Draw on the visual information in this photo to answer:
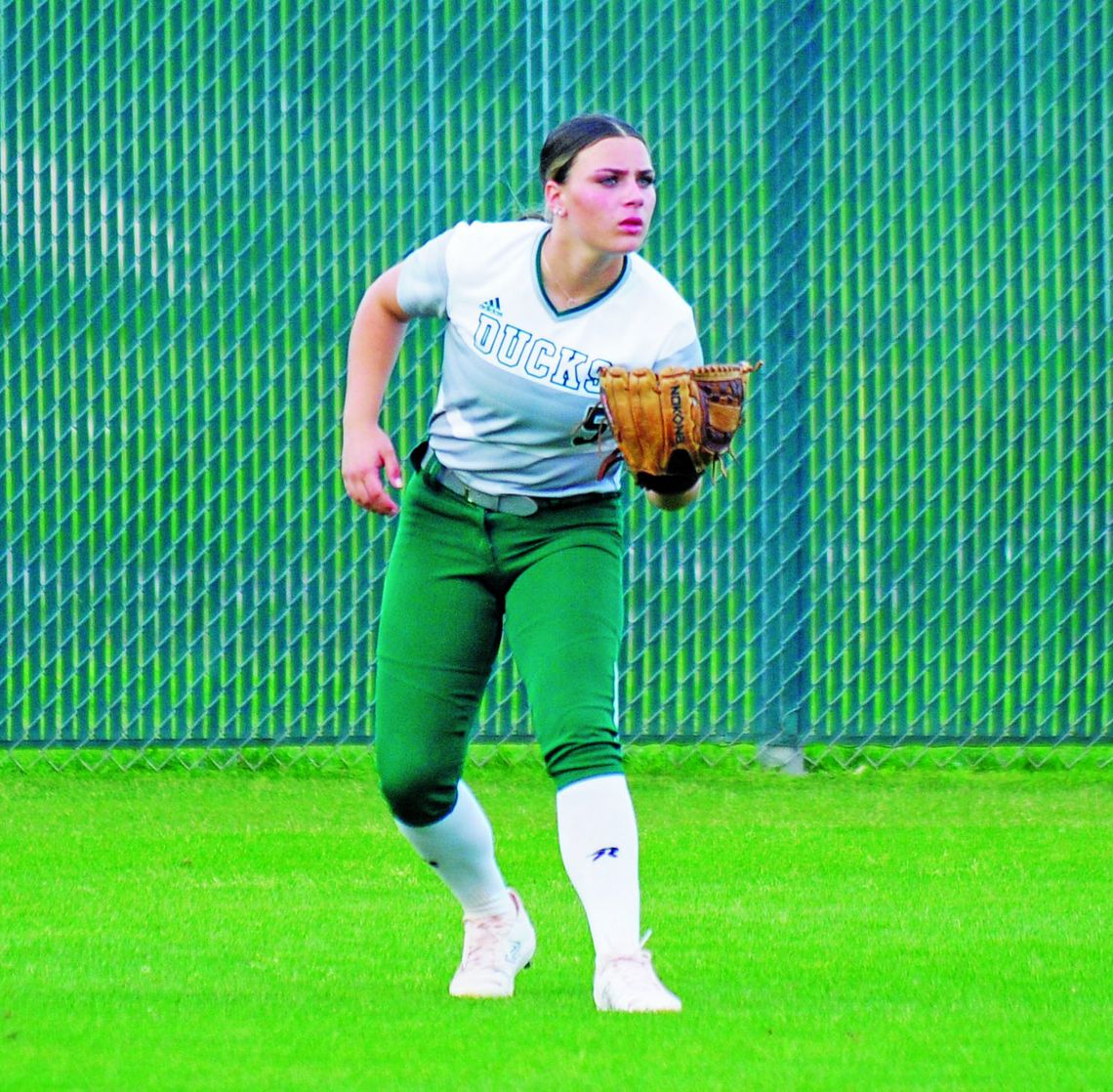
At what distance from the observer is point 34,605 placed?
7676 mm

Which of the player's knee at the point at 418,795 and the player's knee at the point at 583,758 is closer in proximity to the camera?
the player's knee at the point at 583,758

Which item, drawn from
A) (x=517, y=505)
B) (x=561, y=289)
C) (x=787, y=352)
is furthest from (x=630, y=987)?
(x=787, y=352)

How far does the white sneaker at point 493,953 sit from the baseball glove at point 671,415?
0.94 meters

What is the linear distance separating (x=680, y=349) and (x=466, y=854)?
111 cm

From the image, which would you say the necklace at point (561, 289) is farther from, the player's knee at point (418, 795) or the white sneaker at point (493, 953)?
the white sneaker at point (493, 953)

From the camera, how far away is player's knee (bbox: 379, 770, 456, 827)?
4.26 meters

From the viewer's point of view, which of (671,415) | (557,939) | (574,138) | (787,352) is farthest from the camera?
(787,352)

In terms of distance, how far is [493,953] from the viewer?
4.33m

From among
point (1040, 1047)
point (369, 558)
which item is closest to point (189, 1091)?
point (1040, 1047)

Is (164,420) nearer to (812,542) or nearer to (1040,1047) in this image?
(812,542)

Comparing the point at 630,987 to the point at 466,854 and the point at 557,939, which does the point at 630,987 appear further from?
the point at 557,939

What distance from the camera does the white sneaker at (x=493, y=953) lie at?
4270 millimetres

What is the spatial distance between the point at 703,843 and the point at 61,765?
2679 mm

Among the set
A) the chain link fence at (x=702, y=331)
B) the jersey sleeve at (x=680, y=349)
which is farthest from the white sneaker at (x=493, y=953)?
the chain link fence at (x=702, y=331)
